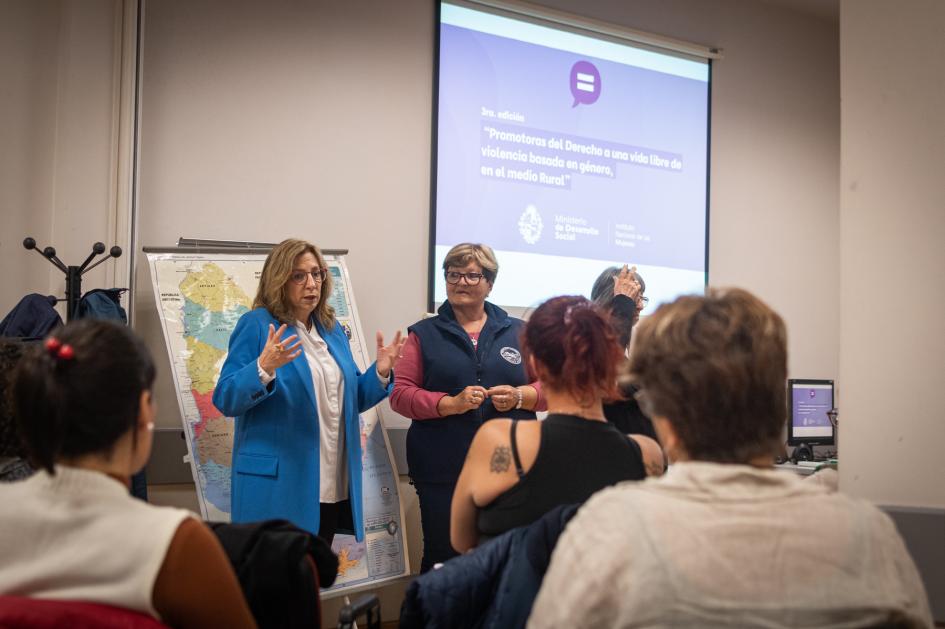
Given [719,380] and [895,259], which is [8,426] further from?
[895,259]

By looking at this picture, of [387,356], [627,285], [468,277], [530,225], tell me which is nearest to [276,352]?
[387,356]

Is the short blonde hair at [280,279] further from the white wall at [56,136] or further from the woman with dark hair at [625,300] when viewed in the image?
the woman with dark hair at [625,300]

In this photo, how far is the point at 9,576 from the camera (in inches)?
A: 46.9

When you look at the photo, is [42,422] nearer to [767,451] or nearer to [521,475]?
[521,475]

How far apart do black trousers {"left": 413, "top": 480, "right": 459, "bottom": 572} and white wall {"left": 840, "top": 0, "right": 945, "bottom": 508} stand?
141 centimetres

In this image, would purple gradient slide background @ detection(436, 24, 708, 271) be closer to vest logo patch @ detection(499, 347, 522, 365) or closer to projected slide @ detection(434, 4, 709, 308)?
projected slide @ detection(434, 4, 709, 308)

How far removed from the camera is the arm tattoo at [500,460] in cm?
172

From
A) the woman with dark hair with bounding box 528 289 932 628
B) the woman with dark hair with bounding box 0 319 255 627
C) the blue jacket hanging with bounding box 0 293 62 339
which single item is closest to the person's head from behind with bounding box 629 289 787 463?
the woman with dark hair with bounding box 528 289 932 628

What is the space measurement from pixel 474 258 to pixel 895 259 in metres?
1.50

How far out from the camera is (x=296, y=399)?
2.97m

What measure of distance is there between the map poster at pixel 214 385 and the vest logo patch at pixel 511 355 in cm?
78

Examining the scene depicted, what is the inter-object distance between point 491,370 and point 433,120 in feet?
5.23

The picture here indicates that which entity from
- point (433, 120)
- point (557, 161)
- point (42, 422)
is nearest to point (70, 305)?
point (433, 120)

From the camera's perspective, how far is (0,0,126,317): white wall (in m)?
3.54
